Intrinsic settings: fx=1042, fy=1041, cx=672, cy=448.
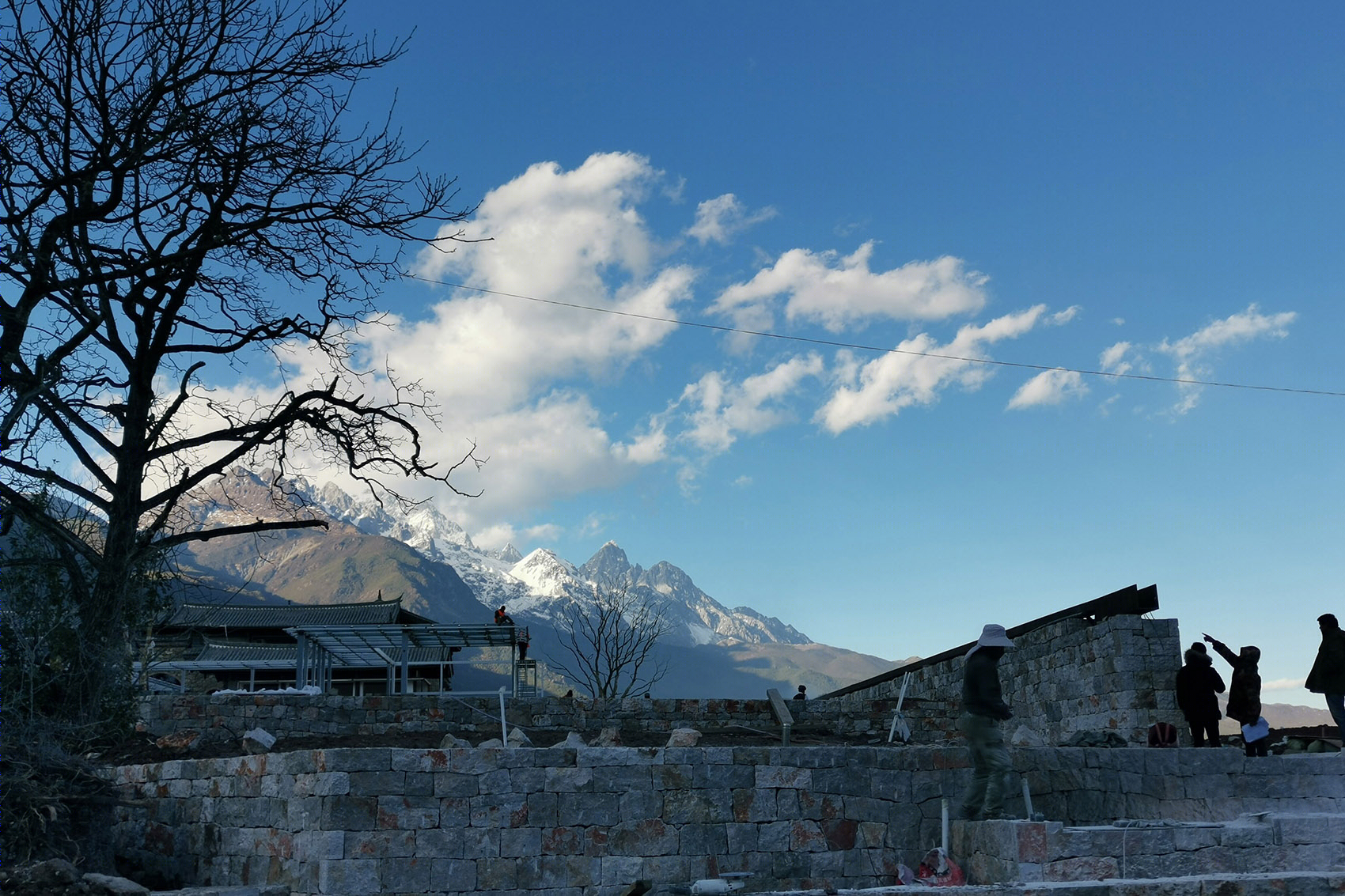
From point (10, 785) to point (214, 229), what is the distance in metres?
9.07

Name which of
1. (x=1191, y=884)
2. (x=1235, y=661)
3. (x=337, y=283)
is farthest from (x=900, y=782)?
(x=337, y=283)

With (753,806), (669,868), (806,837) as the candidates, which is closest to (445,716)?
(669,868)

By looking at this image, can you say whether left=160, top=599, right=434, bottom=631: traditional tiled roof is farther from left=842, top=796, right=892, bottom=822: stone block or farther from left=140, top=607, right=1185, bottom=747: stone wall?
left=842, top=796, right=892, bottom=822: stone block

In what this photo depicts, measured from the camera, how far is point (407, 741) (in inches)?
501

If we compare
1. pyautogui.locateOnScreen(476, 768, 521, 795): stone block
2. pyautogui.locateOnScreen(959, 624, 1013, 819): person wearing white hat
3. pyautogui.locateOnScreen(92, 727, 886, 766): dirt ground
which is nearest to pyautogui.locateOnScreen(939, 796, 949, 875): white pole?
pyautogui.locateOnScreen(959, 624, 1013, 819): person wearing white hat

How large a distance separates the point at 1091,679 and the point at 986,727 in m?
5.26

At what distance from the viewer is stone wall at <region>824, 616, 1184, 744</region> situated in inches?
476

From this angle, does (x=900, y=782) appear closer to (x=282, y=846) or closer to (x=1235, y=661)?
(x=1235, y=661)

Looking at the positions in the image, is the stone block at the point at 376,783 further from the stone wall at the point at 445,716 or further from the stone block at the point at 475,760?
the stone wall at the point at 445,716

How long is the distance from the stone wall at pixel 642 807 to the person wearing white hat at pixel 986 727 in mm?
966

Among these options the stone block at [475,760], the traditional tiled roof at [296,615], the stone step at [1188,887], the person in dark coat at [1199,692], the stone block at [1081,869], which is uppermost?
the traditional tiled roof at [296,615]

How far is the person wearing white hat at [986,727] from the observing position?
8438mm

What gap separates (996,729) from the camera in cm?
855

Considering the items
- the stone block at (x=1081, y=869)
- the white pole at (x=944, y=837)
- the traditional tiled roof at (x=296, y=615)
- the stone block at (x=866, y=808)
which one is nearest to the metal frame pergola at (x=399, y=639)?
the stone block at (x=866, y=808)
